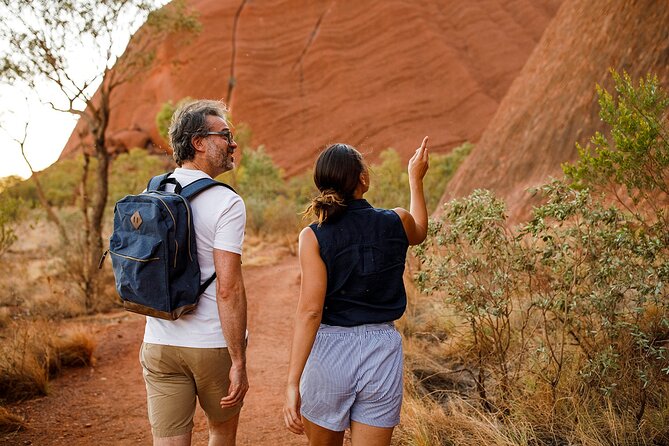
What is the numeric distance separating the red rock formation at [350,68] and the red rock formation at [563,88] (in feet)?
82.7

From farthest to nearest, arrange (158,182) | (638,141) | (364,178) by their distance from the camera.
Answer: (638,141)
(158,182)
(364,178)

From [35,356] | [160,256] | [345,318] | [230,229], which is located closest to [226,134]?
[230,229]

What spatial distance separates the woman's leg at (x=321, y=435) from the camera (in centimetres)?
211

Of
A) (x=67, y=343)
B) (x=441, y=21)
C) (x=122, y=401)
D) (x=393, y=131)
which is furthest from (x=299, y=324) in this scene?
(x=441, y=21)

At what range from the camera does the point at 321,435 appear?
2.11 m

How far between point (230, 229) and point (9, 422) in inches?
124

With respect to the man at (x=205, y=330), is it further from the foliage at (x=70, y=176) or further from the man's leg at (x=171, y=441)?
the foliage at (x=70, y=176)

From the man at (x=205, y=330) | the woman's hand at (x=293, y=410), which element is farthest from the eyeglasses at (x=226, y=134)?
the woman's hand at (x=293, y=410)

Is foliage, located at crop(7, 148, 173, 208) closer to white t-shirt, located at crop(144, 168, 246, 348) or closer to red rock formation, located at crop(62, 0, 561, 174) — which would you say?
red rock formation, located at crop(62, 0, 561, 174)

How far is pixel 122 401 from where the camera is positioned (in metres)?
5.12

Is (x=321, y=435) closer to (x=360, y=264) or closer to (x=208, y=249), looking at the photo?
(x=360, y=264)

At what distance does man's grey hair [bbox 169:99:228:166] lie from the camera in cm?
239

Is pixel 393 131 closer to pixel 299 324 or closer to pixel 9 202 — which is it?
pixel 9 202

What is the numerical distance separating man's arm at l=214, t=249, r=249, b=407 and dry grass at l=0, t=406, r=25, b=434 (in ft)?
9.54
